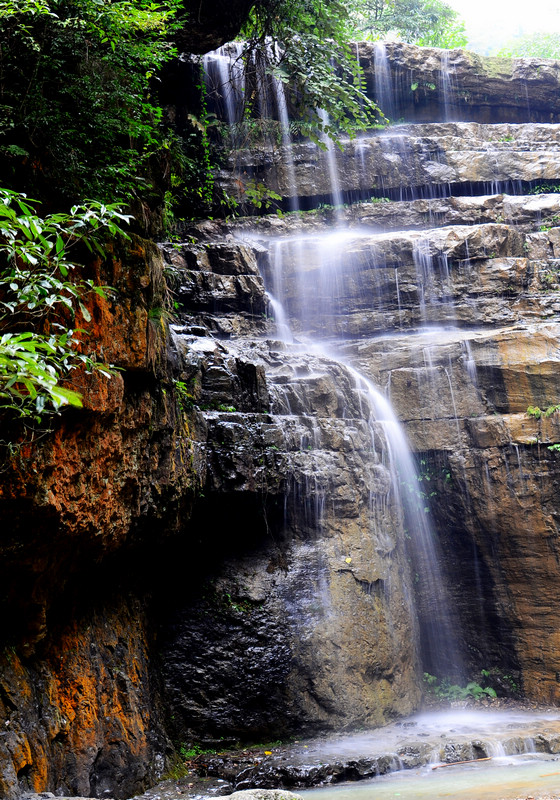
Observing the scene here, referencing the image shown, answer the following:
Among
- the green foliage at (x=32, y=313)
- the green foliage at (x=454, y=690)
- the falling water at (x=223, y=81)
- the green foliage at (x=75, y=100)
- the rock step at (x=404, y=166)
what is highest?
the falling water at (x=223, y=81)

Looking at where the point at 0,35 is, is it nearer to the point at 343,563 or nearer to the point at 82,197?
the point at 82,197

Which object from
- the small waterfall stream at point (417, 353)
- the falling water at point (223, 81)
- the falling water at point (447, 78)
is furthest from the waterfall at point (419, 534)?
the falling water at point (447, 78)

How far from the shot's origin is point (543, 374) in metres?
10.3

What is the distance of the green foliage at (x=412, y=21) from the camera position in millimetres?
23969

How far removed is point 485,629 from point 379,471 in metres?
3.27

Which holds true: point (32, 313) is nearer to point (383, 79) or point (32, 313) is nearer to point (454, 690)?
point (454, 690)

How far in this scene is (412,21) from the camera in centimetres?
2411

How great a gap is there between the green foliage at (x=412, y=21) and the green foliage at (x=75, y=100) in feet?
69.0

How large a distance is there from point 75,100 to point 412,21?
22675 mm

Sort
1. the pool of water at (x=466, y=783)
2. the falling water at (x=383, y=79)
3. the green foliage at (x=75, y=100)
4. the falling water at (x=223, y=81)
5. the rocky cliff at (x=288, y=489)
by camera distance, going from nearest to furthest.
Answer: the green foliage at (x=75, y=100), the rocky cliff at (x=288, y=489), the pool of water at (x=466, y=783), the falling water at (x=223, y=81), the falling water at (x=383, y=79)

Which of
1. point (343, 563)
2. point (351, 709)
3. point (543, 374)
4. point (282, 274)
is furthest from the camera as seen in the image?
point (282, 274)

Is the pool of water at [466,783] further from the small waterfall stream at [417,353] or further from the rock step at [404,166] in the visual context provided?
the rock step at [404,166]

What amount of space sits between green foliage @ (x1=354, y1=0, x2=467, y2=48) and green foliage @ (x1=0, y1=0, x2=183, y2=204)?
21.0m

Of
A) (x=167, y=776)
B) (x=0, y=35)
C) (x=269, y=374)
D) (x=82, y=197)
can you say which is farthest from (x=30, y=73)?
(x=167, y=776)
